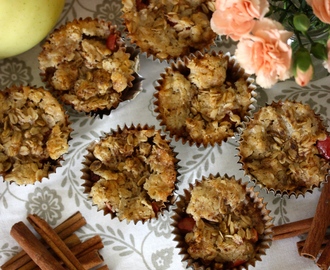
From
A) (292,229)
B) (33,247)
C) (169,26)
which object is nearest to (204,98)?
(169,26)

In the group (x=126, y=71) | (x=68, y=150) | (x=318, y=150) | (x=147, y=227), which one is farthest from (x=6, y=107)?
(x=318, y=150)

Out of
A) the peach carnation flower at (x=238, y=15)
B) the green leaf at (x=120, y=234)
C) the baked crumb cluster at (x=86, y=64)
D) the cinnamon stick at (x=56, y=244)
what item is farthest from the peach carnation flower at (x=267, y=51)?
the cinnamon stick at (x=56, y=244)

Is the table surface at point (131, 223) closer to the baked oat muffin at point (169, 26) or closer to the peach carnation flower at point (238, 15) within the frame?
the baked oat muffin at point (169, 26)

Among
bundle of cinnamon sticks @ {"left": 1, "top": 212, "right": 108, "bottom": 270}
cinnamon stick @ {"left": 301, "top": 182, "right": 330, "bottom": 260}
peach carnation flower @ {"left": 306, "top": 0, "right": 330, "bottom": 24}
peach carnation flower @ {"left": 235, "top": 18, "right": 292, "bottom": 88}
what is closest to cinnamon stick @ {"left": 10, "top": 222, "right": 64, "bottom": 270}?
bundle of cinnamon sticks @ {"left": 1, "top": 212, "right": 108, "bottom": 270}

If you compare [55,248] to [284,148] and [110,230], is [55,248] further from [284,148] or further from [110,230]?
[284,148]

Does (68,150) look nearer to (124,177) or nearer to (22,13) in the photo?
(124,177)

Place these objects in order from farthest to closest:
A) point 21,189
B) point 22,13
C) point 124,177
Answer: point 21,189, point 124,177, point 22,13

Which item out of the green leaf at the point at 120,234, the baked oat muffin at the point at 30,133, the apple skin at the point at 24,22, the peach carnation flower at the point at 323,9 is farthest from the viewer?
the green leaf at the point at 120,234
